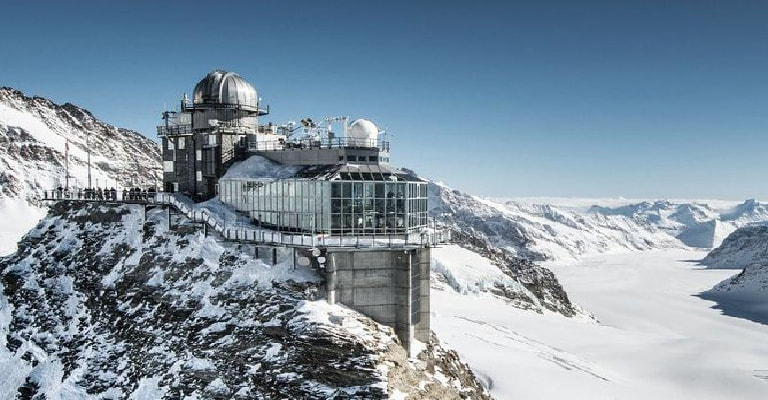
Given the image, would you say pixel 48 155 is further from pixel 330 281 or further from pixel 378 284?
pixel 378 284

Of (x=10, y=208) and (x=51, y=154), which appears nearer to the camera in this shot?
(x=10, y=208)

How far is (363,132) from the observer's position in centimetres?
4441

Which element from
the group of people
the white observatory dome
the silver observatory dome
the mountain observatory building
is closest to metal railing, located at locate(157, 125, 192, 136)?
the mountain observatory building

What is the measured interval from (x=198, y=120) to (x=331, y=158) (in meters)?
17.7

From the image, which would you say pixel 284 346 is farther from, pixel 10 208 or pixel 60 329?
pixel 10 208

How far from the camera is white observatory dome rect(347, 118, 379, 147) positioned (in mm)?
44256

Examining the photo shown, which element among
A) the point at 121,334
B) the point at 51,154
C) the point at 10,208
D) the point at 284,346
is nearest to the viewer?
the point at 284,346

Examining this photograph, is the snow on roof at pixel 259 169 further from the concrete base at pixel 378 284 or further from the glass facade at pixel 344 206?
the concrete base at pixel 378 284

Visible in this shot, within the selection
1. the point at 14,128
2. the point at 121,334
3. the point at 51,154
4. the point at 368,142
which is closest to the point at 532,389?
the point at 368,142

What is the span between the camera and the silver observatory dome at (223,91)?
5309 centimetres

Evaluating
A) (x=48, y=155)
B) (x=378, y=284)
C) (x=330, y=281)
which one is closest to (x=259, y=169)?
(x=330, y=281)

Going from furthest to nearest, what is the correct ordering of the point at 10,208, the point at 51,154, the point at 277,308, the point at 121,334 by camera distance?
the point at 51,154 < the point at 10,208 < the point at 121,334 < the point at 277,308

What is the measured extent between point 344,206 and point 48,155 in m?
125

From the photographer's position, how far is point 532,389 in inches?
1983
